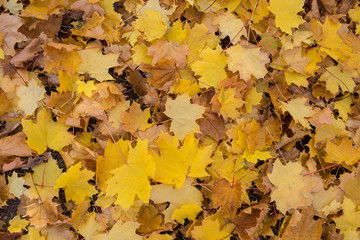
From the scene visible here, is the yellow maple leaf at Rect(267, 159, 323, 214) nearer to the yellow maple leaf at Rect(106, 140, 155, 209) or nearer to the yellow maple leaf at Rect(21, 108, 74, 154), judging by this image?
the yellow maple leaf at Rect(106, 140, 155, 209)

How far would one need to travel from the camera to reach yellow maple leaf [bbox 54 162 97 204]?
1331 millimetres

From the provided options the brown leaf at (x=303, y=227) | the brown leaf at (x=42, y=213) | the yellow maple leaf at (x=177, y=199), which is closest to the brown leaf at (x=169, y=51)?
the yellow maple leaf at (x=177, y=199)

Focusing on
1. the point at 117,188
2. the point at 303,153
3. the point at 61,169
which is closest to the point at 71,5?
the point at 61,169

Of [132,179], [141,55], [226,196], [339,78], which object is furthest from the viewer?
[339,78]

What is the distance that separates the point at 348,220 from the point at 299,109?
1.83 feet

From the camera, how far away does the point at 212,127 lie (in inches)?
58.4

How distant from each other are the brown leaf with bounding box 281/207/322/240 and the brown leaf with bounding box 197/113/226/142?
0.50 m

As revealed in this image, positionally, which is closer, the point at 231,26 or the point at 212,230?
the point at 212,230

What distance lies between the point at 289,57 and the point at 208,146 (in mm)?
613

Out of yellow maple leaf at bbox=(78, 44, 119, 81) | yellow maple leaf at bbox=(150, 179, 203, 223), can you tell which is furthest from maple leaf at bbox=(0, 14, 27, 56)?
yellow maple leaf at bbox=(150, 179, 203, 223)

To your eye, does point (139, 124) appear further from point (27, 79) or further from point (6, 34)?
point (6, 34)

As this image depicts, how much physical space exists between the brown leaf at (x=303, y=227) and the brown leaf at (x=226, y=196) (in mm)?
270

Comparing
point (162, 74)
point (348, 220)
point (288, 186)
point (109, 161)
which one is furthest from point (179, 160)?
point (348, 220)

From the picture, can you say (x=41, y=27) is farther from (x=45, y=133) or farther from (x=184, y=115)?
(x=184, y=115)
